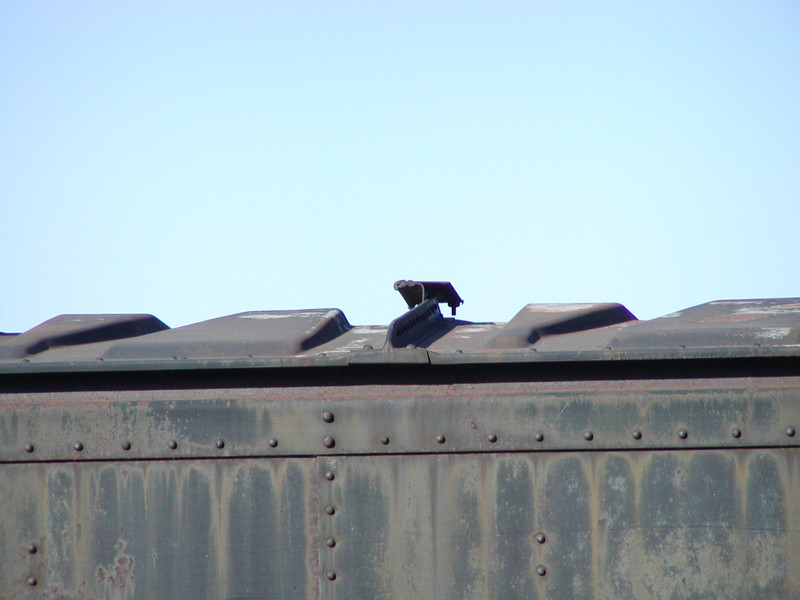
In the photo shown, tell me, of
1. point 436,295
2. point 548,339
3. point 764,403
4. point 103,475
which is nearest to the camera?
point 764,403

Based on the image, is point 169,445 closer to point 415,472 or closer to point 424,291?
point 415,472

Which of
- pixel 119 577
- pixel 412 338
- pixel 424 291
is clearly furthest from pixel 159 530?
pixel 424 291

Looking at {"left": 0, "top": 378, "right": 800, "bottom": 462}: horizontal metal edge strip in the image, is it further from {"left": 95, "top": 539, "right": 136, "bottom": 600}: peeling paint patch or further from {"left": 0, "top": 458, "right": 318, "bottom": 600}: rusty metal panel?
{"left": 95, "top": 539, "right": 136, "bottom": 600}: peeling paint patch

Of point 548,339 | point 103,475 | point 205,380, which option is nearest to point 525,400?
point 548,339

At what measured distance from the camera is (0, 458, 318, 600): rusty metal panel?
281 centimetres

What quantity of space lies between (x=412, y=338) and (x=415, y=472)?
674 millimetres

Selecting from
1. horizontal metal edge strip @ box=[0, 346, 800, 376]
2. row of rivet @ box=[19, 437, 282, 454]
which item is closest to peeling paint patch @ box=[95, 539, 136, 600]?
row of rivet @ box=[19, 437, 282, 454]

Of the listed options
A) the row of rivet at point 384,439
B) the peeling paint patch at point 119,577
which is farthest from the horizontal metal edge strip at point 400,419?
the peeling paint patch at point 119,577

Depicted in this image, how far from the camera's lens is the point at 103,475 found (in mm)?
2896

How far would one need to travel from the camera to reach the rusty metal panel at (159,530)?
281 cm

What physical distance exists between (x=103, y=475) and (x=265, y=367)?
72 centimetres

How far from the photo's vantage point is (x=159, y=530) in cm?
285

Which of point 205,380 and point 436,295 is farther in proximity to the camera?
point 436,295

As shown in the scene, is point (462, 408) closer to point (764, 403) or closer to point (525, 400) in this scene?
point (525, 400)
